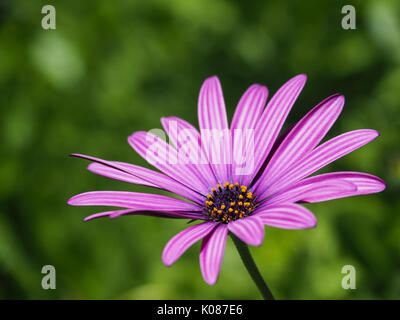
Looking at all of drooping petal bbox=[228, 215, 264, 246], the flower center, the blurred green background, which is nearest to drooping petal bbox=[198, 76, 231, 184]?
the flower center

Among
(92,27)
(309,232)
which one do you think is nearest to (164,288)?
(309,232)

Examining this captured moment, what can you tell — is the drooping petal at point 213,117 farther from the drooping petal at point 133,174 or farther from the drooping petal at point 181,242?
the drooping petal at point 181,242

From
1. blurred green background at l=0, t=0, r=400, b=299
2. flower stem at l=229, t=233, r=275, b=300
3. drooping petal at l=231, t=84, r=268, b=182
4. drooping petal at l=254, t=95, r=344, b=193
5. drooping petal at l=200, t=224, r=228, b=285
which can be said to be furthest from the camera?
blurred green background at l=0, t=0, r=400, b=299

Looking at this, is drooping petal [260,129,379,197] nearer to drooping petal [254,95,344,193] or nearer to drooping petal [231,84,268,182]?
drooping petal [254,95,344,193]

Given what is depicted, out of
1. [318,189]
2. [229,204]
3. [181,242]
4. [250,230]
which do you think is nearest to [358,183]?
[318,189]

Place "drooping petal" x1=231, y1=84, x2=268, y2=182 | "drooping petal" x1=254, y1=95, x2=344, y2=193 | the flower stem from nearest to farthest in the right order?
the flower stem, "drooping petal" x1=254, y1=95, x2=344, y2=193, "drooping petal" x1=231, y1=84, x2=268, y2=182

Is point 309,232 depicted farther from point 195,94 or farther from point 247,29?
point 247,29

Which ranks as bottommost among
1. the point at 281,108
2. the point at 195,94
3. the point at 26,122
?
the point at 281,108
